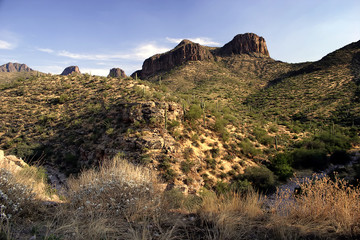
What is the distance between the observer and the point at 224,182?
13.3 m

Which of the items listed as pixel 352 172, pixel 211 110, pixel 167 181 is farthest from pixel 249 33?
pixel 167 181

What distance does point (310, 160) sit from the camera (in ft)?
60.5

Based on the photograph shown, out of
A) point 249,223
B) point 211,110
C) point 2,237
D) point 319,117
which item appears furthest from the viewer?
point 319,117

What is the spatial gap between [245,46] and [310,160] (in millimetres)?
75197

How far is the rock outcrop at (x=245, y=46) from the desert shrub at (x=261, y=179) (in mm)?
76492

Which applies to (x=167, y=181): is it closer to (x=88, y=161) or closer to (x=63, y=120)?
(x=88, y=161)

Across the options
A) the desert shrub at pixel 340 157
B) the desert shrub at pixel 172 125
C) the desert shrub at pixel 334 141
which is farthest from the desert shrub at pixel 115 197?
the desert shrub at pixel 334 141

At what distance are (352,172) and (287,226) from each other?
1741 centimetres

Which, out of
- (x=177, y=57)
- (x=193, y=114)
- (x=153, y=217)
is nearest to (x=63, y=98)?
(x=193, y=114)

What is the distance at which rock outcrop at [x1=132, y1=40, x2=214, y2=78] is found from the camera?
77.8 metres

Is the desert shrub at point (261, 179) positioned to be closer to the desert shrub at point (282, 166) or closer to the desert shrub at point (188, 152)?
the desert shrub at point (282, 166)

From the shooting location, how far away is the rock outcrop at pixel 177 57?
77812mm

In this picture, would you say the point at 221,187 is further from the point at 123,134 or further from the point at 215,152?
the point at 123,134

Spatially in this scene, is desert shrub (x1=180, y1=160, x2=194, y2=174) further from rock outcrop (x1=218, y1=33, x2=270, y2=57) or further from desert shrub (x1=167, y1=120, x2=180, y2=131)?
rock outcrop (x1=218, y1=33, x2=270, y2=57)
